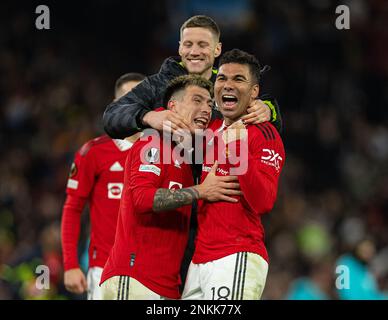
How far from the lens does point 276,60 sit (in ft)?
46.0

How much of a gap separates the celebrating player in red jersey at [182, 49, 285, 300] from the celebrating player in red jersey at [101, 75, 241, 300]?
0.11 meters

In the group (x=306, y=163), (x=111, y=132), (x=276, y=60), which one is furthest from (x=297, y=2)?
(x=111, y=132)

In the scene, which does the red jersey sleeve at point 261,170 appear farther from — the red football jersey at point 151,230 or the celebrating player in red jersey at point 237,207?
the red football jersey at point 151,230

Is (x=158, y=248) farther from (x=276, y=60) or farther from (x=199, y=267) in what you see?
(x=276, y=60)

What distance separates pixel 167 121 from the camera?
5.18 m

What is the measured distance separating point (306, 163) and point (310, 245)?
1.76 m

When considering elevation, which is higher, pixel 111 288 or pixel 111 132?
pixel 111 132

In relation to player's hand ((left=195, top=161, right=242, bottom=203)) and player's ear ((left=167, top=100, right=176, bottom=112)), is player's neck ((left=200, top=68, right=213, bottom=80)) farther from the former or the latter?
player's hand ((left=195, top=161, right=242, bottom=203))

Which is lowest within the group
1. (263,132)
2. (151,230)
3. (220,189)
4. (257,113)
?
(151,230)

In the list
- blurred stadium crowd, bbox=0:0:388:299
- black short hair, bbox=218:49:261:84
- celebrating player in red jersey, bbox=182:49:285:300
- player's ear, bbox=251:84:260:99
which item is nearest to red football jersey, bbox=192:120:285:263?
celebrating player in red jersey, bbox=182:49:285:300

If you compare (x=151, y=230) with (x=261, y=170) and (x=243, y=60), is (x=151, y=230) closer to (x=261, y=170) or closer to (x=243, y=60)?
(x=261, y=170)

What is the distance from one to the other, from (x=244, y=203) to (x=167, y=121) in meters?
0.64

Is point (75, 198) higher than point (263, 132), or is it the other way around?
point (263, 132)

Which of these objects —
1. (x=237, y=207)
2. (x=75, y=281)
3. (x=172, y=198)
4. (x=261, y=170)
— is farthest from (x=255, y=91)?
(x=75, y=281)
